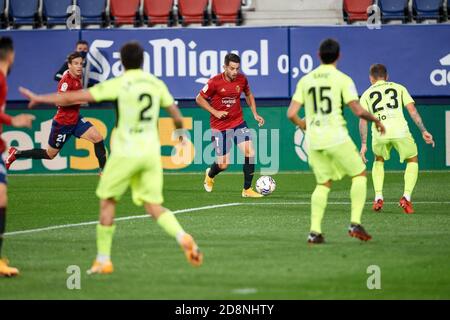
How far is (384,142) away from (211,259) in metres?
6.25

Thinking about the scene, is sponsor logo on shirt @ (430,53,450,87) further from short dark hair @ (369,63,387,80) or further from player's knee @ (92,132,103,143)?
player's knee @ (92,132,103,143)

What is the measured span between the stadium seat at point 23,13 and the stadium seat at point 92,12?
1.11 metres

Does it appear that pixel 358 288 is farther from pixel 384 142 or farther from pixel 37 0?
pixel 37 0

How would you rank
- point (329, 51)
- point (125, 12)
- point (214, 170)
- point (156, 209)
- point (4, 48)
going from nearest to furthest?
point (156, 209) → point (4, 48) → point (329, 51) → point (214, 170) → point (125, 12)

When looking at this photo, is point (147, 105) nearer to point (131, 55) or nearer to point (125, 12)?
point (131, 55)

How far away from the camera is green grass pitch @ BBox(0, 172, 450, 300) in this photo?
10.3 meters

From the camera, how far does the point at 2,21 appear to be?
2725 centimetres

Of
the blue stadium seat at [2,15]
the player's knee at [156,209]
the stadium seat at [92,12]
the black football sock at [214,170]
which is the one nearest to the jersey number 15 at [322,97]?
the player's knee at [156,209]

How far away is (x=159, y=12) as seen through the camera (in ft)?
89.9

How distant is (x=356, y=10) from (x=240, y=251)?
49.7 feet

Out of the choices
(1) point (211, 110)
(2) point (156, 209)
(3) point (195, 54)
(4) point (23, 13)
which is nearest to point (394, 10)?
(3) point (195, 54)

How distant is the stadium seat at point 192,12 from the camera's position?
27312 mm

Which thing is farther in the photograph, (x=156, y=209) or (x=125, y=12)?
(x=125, y=12)
